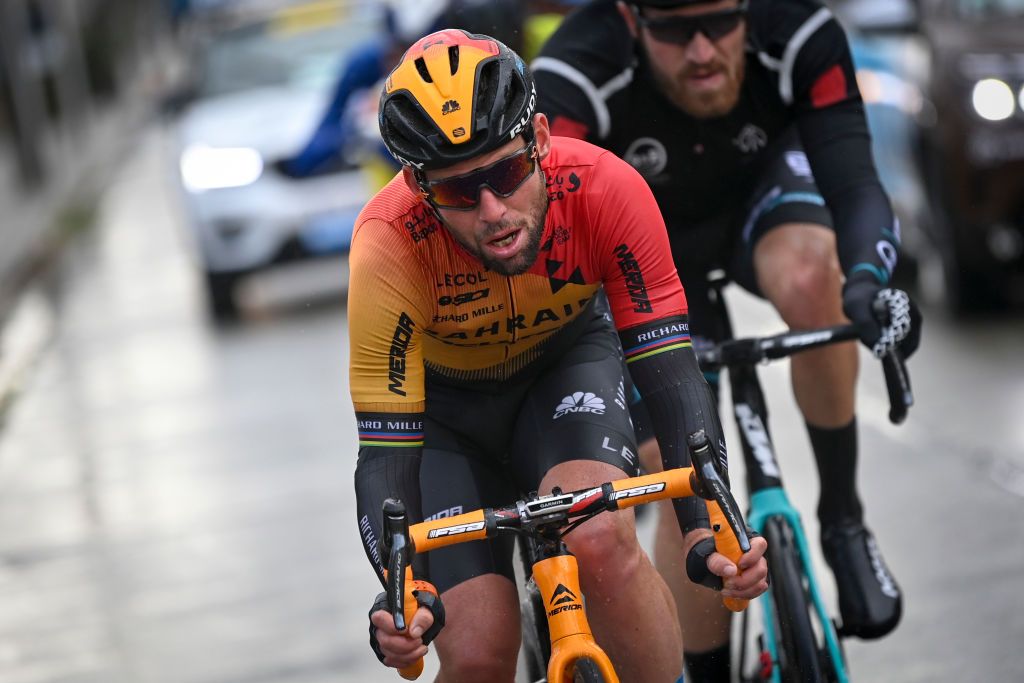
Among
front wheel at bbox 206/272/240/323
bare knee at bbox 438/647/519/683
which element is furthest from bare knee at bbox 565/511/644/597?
front wheel at bbox 206/272/240/323

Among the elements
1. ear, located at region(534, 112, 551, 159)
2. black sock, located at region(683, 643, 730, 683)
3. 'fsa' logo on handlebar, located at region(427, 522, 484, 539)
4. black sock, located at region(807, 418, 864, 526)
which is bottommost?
black sock, located at region(683, 643, 730, 683)

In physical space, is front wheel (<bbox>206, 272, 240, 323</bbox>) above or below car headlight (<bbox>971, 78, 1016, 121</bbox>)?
above

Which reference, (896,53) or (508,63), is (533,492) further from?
(896,53)

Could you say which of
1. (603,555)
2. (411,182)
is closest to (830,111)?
(411,182)

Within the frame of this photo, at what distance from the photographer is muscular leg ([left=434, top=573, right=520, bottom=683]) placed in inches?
145

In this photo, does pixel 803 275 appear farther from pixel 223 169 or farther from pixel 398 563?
pixel 223 169

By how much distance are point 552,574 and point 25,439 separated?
295 inches

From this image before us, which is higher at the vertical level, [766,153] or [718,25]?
[718,25]

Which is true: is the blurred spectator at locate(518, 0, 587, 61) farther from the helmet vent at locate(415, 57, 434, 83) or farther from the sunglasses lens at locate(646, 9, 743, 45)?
the helmet vent at locate(415, 57, 434, 83)

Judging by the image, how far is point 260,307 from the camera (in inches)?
542

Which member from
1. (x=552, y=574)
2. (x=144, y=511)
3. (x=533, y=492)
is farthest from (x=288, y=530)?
(x=552, y=574)

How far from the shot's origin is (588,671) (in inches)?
132

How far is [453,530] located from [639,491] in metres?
0.38

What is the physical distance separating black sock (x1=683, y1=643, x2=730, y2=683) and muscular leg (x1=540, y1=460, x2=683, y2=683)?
971mm
